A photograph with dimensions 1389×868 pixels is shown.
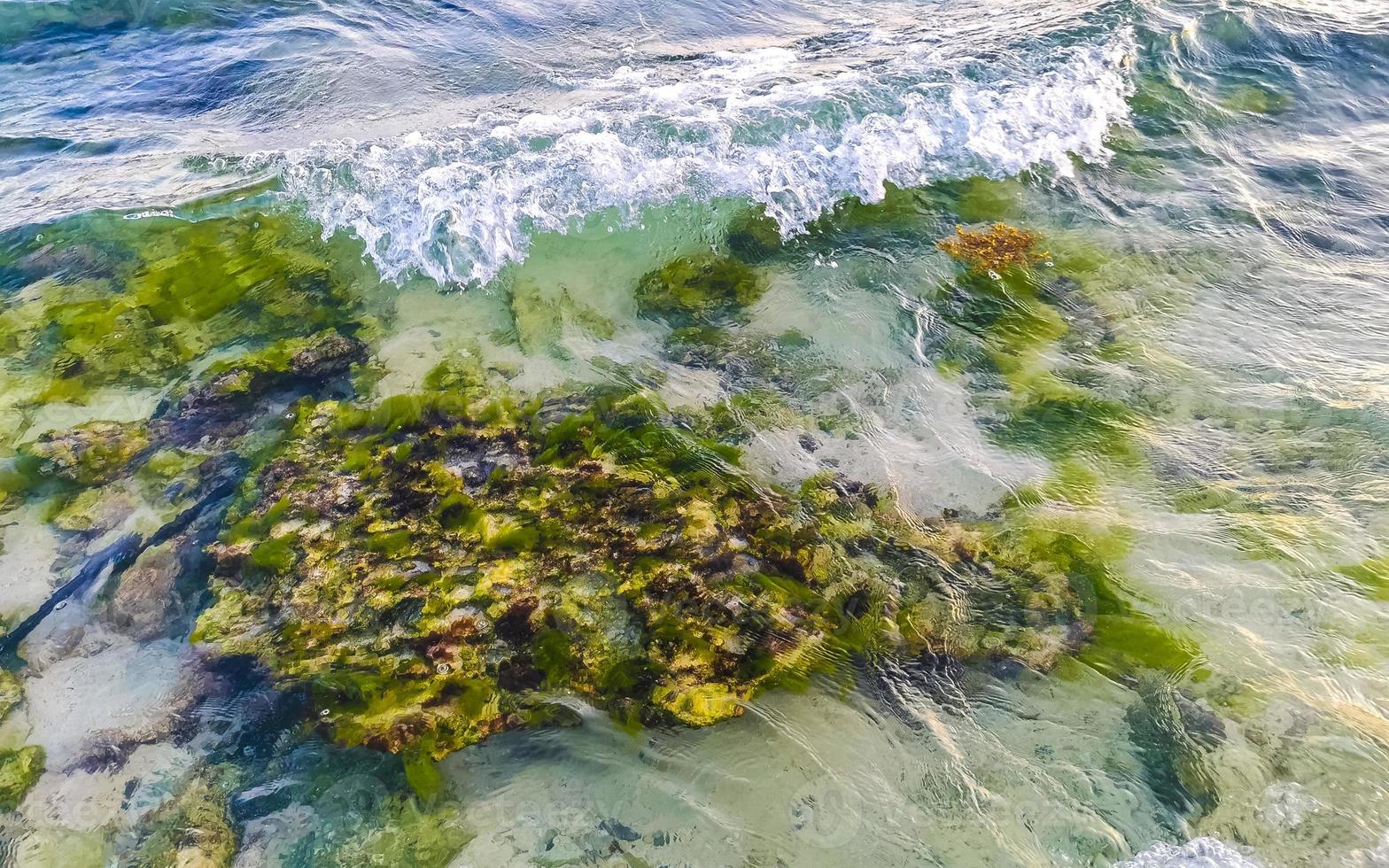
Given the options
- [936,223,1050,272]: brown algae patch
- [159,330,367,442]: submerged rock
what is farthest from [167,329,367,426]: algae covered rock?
[936,223,1050,272]: brown algae patch

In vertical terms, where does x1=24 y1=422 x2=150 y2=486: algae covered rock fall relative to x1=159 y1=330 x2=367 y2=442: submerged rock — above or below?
below

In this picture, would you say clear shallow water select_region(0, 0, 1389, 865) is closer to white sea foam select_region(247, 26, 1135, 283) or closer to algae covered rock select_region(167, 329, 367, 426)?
white sea foam select_region(247, 26, 1135, 283)

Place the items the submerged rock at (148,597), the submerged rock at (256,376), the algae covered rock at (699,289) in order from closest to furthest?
1. the submerged rock at (148,597)
2. the submerged rock at (256,376)
3. the algae covered rock at (699,289)

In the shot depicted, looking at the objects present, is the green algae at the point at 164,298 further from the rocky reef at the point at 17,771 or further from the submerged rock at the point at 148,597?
the rocky reef at the point at 17,771

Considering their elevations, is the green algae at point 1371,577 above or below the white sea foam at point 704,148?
below

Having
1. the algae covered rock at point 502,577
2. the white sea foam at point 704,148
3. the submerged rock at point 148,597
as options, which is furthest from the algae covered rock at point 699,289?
the submerged rock at point 148,597

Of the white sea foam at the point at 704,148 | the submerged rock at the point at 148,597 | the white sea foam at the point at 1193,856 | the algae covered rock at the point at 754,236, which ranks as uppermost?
the white sea foam at the point at 704,148

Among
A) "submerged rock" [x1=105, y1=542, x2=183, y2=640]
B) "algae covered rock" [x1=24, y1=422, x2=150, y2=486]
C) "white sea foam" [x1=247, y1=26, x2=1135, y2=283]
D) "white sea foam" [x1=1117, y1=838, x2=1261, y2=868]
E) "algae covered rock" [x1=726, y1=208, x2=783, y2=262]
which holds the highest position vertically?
"white sea foam" [x1=247, y1=26, x2=1135, y2=283]
